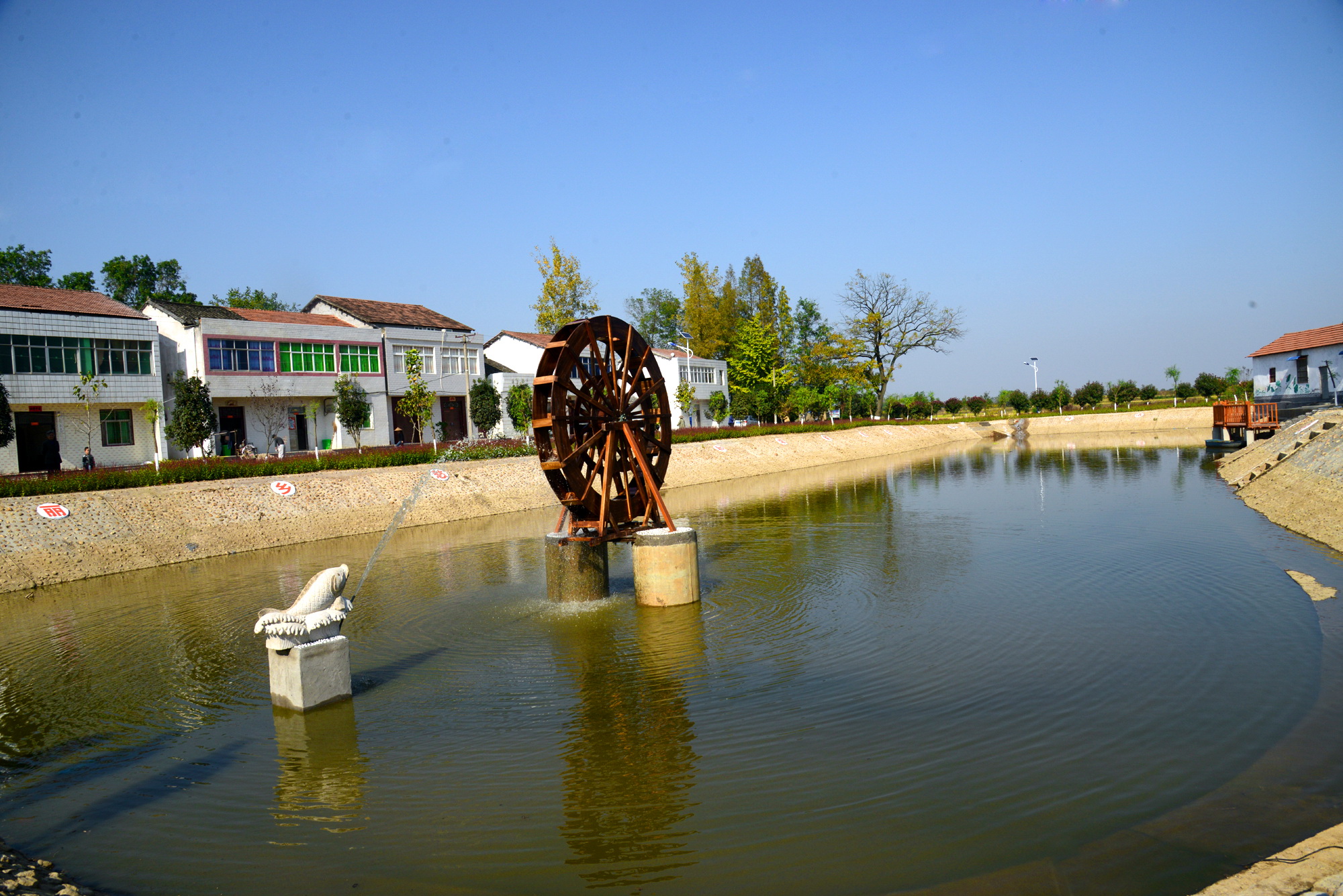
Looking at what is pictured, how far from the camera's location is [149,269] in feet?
239

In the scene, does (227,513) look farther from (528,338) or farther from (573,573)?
(528,338)

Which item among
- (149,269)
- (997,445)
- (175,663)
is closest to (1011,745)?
(175,663)

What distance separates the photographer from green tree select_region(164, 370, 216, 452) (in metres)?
35.1

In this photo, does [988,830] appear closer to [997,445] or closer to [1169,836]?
[1169,836]

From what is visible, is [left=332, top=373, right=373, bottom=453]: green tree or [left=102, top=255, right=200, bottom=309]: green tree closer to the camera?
[left=332, top=373, right=373, bottom=453]: green tree

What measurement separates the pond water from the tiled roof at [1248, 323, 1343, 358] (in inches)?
1532

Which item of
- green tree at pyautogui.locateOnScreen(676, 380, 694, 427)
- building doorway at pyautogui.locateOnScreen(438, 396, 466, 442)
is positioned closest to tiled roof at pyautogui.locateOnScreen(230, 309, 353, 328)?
building doorway at pyautogui.locateOnScreen(438, 396, 466, 442)

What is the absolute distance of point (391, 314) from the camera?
53531 mm

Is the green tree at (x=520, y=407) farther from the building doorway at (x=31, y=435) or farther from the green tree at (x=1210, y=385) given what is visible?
the green tree at (x=1210, y=385)

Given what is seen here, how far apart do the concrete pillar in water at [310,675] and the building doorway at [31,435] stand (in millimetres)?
34038

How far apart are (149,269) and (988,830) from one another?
83.6 meters

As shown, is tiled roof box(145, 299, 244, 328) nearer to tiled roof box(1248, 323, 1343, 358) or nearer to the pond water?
the pond water

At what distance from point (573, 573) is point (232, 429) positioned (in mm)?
36496

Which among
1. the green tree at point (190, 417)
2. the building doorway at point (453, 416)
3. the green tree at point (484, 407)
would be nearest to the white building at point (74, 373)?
the green tree at point (190, 417)
